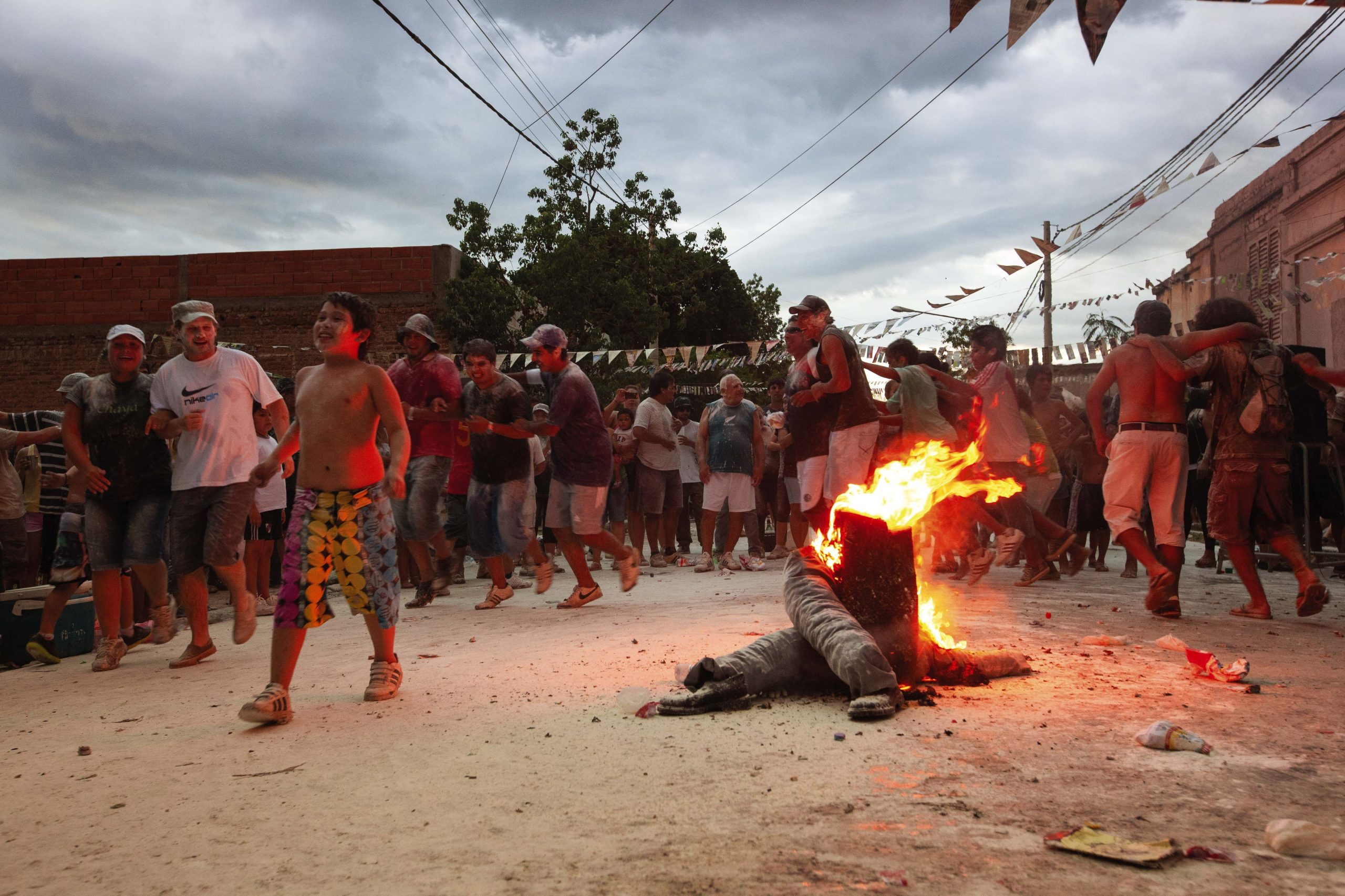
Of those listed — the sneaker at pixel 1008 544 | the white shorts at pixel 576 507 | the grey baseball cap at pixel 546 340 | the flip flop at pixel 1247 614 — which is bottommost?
the flip flop at pixel 1247 614

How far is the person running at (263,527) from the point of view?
7520 mm

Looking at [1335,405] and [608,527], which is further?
[608,527]

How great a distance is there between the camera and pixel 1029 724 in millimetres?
3568

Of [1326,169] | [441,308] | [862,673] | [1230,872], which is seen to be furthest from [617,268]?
[1230,872]

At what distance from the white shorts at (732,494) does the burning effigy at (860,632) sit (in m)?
5.40

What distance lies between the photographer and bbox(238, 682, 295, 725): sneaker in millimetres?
3811

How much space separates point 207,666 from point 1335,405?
9481mm

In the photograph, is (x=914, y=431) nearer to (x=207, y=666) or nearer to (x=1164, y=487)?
(x=1164, y=487)

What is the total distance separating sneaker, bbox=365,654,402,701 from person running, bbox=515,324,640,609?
2.78 m

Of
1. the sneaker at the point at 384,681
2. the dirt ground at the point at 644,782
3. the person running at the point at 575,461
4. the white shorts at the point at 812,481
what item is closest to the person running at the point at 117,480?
the dirt ground at the point at 644,782

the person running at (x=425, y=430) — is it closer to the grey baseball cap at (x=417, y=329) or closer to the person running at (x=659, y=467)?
the grey baseball cap at (x=417, y=329)

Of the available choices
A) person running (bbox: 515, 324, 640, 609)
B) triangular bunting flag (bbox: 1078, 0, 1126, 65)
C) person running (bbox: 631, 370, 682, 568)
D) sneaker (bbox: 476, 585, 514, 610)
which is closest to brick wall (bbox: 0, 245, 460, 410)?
person running (bbox: 631, 370, 682, 568)

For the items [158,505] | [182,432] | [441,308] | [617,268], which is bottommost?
[158,505]

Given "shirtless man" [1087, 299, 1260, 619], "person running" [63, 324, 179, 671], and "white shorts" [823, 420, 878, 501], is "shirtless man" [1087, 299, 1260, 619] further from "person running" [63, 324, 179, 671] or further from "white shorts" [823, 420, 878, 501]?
"person running" [63, 324, 179, 671]
